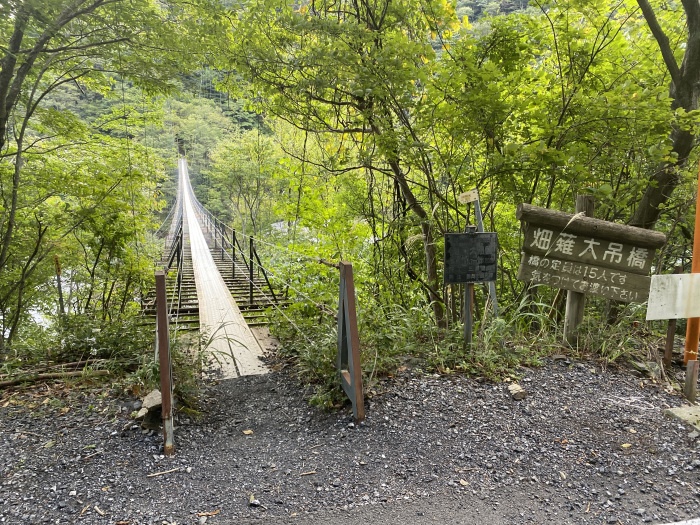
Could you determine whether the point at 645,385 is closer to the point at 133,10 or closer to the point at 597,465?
the point at 597,465

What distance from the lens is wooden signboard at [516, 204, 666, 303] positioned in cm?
280

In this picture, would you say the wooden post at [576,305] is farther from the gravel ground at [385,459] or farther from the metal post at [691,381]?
the metal post at [691,381]

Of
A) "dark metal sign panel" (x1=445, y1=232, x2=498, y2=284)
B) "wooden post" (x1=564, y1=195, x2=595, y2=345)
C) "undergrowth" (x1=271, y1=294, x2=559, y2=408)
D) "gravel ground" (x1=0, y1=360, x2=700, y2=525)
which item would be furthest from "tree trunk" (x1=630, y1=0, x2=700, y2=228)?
"gravel ground" (x1=0, y1=360, x2=700, y2=525)

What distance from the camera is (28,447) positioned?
2.23m

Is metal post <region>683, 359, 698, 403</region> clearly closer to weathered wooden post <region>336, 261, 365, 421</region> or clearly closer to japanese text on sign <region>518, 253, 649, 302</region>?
japanese text on sign <region>518, 253, 649, 302</region>

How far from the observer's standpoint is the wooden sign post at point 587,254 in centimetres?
280

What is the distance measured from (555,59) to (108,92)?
512 cm

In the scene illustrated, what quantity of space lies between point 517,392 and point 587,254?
1170mm

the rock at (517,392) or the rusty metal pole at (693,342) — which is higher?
the rusty metal pole at (693,342)

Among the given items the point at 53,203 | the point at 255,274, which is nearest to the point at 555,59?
the point at 255,274

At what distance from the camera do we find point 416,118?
351 cm

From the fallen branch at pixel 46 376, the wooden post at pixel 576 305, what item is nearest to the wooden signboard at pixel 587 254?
the wooden post at pixel 576 305

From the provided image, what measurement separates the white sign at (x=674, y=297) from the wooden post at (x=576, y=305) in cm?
62

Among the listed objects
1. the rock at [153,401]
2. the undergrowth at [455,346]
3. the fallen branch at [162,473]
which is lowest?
the fallen branch at [162,473]
